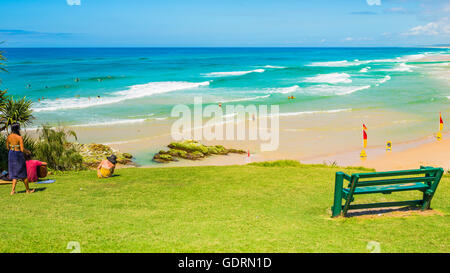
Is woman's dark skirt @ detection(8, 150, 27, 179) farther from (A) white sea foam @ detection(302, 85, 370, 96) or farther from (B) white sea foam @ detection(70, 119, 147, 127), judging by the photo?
(A) white sea foam @ detection(302, 85, 370, 96)

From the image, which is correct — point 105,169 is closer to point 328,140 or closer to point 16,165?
point 16,165

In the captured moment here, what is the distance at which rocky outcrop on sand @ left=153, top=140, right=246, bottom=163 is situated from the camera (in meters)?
19.8

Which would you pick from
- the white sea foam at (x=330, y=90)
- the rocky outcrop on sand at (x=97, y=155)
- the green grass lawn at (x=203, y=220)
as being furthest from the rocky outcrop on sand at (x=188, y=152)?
the white sea foam at (x=330, y=90)

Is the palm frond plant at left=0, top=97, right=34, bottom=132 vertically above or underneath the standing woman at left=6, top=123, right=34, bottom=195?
above

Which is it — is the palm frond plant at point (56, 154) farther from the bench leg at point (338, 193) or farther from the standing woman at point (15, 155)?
the bench leg at point (338, 193)

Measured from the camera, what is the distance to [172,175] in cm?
1166

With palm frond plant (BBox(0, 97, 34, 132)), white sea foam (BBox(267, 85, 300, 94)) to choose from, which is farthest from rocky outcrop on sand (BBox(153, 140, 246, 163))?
white sea foam (BBox(267, 85, 300, 94))

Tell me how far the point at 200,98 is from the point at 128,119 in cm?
1340

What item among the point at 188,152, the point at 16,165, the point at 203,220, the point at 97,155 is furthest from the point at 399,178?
the point at 97,155

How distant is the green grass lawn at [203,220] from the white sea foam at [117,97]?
1171 inches

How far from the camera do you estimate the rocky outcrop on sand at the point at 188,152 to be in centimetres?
1981

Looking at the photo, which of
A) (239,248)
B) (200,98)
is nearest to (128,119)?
(200,98)

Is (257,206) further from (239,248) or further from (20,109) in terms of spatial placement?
(20,109)

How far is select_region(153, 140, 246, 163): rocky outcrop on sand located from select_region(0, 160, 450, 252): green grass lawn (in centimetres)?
900
